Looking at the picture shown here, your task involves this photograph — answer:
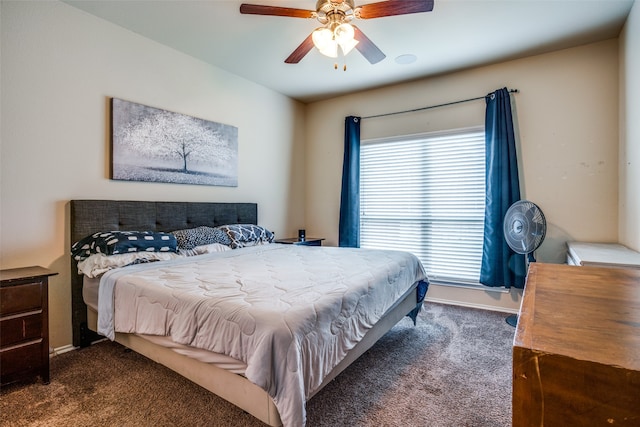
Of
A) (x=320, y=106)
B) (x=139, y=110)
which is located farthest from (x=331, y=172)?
(x=139, y=110)

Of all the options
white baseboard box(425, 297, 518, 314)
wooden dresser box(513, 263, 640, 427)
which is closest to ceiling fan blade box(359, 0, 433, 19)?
wooden dresser box(513, 263, 640, 427)

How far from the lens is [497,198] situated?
349 cm

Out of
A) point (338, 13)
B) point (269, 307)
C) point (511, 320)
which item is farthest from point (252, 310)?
point (511, 320)

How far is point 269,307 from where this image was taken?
1.46 m

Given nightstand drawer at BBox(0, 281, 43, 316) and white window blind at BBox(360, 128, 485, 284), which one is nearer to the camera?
nightstand drawer at BBox(0, 281, 43, 316)

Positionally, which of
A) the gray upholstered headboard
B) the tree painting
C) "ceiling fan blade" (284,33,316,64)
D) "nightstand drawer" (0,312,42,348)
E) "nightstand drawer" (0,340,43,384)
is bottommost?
"nightstand drawer" (0,340,43,384)

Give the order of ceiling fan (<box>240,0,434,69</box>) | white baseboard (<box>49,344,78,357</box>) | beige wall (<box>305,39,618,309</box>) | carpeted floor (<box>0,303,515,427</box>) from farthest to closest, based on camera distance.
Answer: beige wall (<box>305,39,618,309</box>) → white baseboard (<box>49,344,78,357</box>) → ceiling fan (<box>240,0,434,69</box>) → carpeted floor (<box>0,303,515,427</box>)

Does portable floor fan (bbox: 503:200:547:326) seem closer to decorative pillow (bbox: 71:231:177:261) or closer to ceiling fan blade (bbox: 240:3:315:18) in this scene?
ceiling fan blade (bbox: 240:3:315:18)

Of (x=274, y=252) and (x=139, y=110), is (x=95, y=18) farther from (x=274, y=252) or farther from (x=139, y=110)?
(x=274, y=252)

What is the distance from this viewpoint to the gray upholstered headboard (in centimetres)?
256

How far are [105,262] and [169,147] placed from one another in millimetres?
1354

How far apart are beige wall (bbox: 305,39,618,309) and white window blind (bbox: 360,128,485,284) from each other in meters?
0.25

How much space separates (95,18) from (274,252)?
2522 millimetres

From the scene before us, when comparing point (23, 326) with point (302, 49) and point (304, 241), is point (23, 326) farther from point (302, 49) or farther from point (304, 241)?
point (304, 241)
